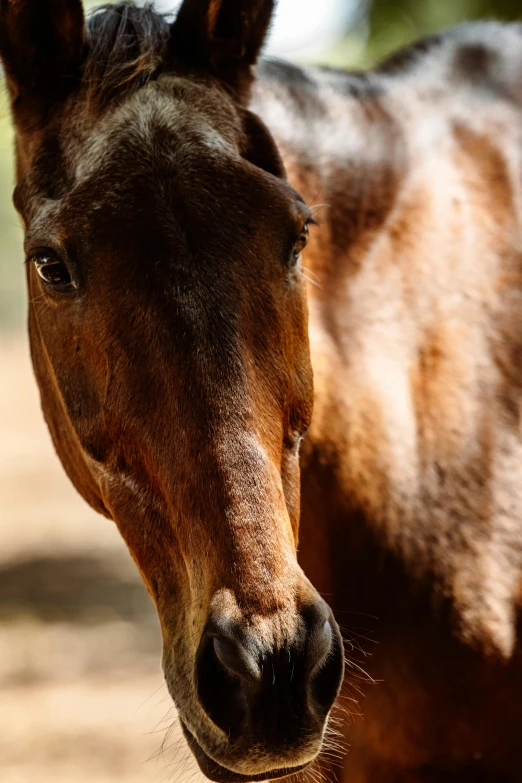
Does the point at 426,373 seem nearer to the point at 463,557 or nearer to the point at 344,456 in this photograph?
the point at 344,456

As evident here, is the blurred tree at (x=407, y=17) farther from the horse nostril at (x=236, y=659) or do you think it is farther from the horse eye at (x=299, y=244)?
the horse nostril at (x=236, y=659)

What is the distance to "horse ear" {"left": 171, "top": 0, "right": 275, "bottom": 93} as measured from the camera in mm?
2363

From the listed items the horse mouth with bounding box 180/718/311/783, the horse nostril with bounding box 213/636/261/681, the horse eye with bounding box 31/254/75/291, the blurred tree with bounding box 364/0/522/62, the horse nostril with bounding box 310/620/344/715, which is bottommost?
the blurred tree with bounding box 364/0/522/62

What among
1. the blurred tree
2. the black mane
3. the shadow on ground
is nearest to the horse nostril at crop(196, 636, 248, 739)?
the black mane

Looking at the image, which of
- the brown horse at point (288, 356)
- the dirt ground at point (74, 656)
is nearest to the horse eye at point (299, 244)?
the brown horse at point (288, 356)

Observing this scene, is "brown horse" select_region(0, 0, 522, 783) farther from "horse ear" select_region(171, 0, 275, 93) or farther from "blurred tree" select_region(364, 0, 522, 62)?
"blurred tree" select_region(364, 0, 522, 62)

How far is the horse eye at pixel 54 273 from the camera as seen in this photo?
204cm

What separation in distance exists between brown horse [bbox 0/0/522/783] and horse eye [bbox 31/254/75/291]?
1 centimetres

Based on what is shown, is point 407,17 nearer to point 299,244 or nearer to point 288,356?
point 299,244

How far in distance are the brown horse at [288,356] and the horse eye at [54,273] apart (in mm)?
13

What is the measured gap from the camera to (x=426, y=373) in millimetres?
2775

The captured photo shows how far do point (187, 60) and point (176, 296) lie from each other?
34.0 inches

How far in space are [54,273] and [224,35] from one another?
0.92 metres

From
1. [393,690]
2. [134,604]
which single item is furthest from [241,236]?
[134,604]
